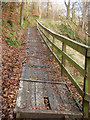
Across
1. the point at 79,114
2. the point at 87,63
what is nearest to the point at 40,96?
the point at 79,114

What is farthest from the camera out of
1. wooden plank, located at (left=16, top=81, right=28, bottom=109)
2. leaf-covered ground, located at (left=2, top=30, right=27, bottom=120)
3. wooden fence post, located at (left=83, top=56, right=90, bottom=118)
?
leaf-covered ground, located at (left=2, top=30, right=27, bottom=120)

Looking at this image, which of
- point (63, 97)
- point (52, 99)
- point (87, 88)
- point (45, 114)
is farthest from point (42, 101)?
point (87, 88)

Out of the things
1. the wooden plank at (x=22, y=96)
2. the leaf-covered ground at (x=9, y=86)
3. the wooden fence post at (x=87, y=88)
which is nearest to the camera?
the wooden fence post at (x=87, y=88)

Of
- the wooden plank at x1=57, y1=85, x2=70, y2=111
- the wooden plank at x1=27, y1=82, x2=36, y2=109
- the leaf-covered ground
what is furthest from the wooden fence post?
the leaf-covered ground

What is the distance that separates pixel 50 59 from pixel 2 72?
243cm

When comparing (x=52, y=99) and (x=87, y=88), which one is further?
(x=52, y=99)

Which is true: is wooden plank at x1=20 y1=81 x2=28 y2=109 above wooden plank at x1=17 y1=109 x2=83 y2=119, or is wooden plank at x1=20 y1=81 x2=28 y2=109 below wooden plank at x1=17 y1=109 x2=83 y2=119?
above

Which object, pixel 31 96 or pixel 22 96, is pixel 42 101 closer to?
pixel 31 96

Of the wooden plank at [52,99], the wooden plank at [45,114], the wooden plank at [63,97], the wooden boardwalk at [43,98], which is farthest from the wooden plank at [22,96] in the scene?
the wooden plank at [63,97]

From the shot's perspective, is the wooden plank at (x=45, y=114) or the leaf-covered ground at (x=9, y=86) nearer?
the wooden plank at (x=45, y=114)

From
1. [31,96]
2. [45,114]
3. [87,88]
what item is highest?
[87,88]

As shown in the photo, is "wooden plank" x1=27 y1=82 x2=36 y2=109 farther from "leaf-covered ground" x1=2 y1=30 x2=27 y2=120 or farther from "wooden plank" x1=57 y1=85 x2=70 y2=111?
"wooden plank" x1=57 y1=85 x2=70 y2=111

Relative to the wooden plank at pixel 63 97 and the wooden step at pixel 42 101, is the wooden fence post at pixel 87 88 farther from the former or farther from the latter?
the wooden plank at pixel 63 97

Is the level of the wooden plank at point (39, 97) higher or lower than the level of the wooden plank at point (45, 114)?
higher
